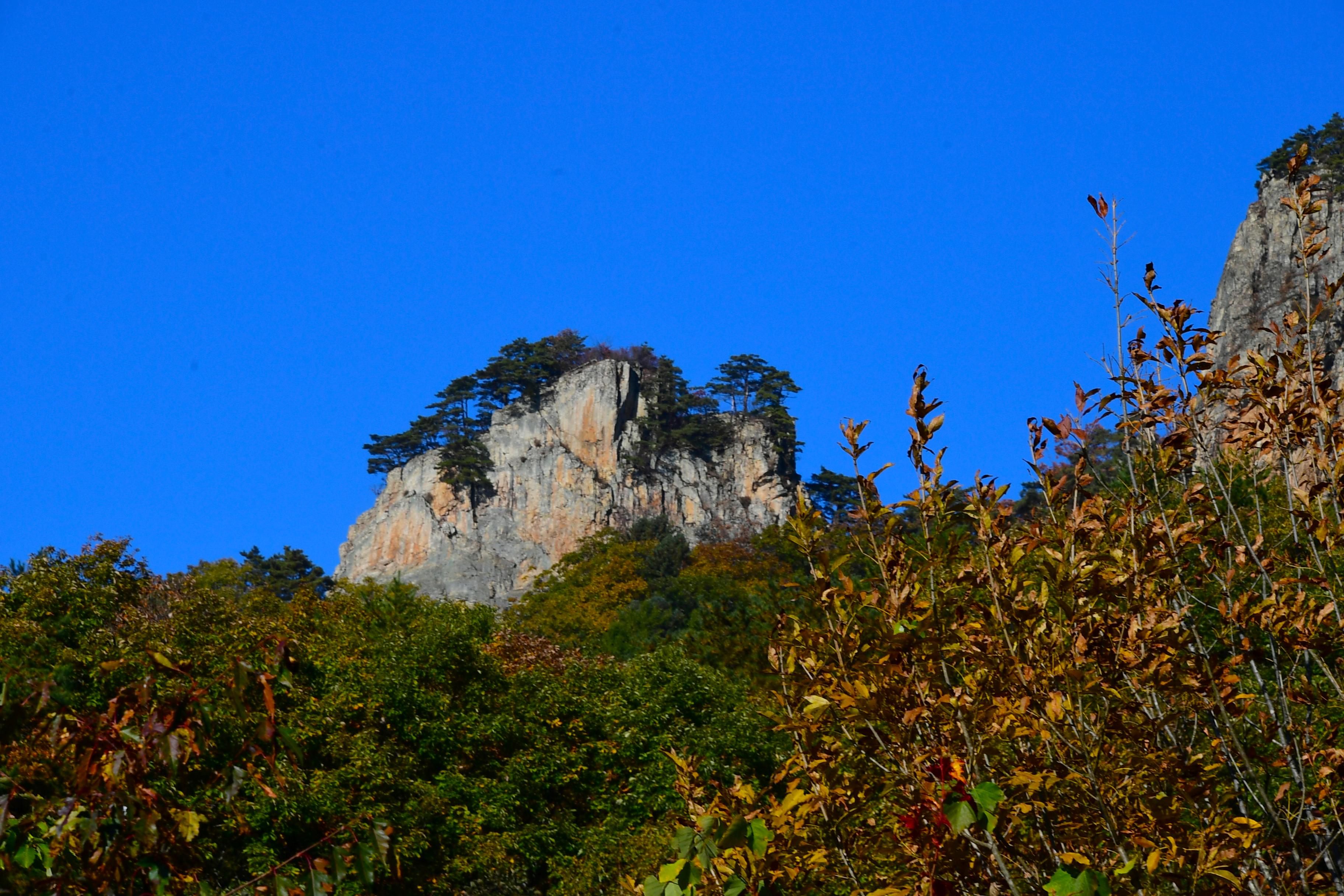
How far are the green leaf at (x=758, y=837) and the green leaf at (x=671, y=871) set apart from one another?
6.9 inches

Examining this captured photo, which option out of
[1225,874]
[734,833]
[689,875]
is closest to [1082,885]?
[1225,874]

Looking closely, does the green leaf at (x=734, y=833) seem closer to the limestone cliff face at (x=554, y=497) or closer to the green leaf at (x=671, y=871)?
the green leaf at (x=671, y=871)

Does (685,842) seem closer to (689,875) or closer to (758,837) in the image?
(689,875)

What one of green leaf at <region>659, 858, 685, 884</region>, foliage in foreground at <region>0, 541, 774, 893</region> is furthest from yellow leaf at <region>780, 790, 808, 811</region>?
foliage in foreground at <region>0, 541, 774, 893</region>

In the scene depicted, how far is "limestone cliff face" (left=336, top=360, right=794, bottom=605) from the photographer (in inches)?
2911

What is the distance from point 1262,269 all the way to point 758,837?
6913 centimetres

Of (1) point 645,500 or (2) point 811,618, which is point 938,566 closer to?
(2) point 811,618

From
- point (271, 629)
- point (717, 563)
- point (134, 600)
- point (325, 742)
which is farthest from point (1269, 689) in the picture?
point (717, 563)

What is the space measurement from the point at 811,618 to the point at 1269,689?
7.00 ft

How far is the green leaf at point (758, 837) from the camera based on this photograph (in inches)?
115

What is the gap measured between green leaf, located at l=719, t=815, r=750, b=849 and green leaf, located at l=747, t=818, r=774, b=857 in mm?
19

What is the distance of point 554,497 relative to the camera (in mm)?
75812

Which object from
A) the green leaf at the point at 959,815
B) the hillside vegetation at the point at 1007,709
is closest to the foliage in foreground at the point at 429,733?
the hillside vegetation at the point at 1007,709

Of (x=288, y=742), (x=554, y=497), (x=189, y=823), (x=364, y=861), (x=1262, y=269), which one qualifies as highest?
(x=554, y=497)
